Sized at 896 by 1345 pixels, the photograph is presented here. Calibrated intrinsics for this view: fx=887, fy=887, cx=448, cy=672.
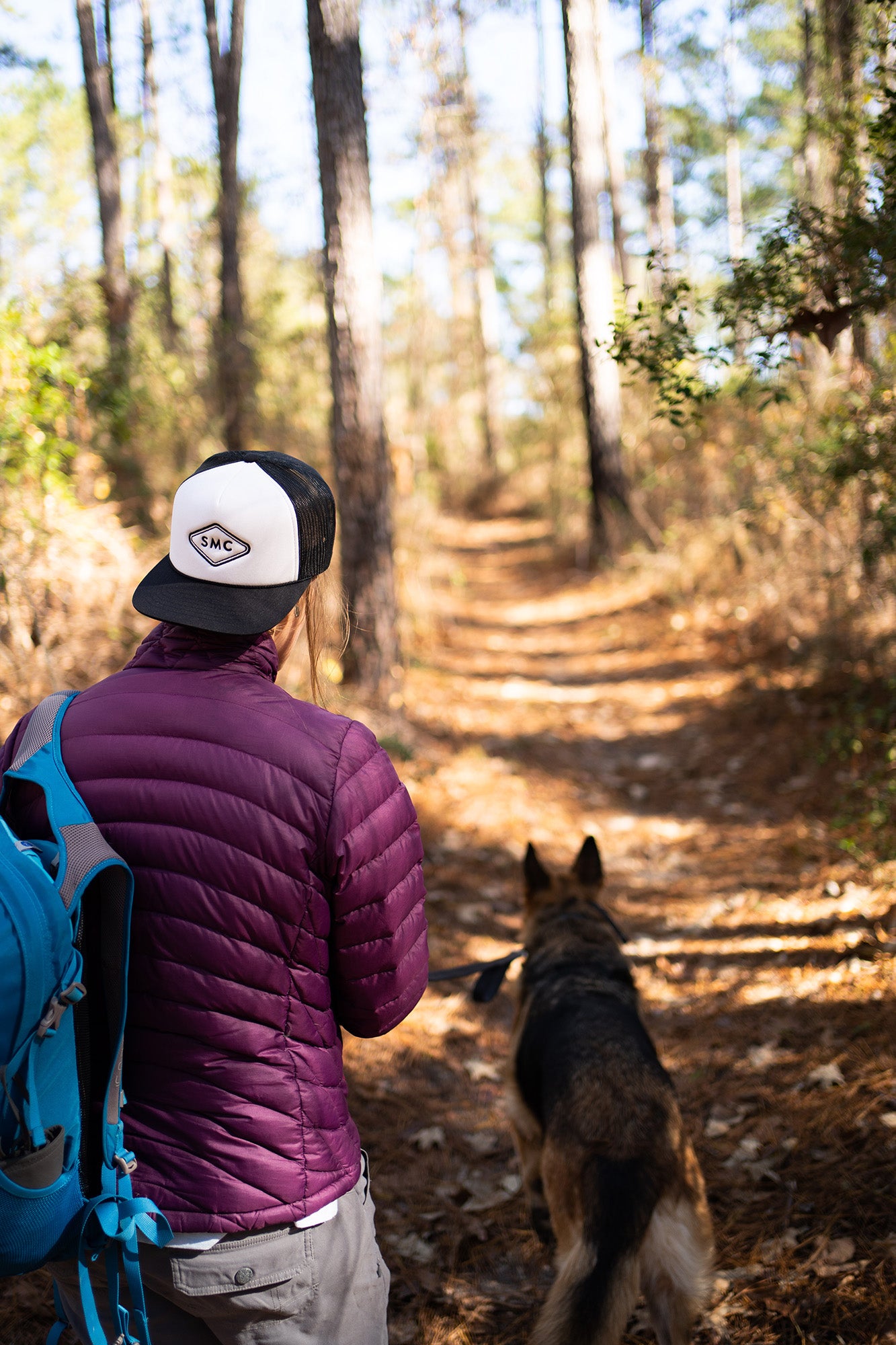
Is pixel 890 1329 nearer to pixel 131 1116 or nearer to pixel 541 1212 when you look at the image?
pixel 541 1212

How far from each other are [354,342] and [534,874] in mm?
4676

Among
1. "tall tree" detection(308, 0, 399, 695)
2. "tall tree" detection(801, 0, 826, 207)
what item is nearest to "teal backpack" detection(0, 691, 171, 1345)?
"tall tree" detection(308, 0, 399, 695)

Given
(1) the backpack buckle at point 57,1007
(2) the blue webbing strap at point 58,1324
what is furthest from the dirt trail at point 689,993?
(1) the backpack buckle at point 57,1007

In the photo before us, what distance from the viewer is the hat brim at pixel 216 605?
4.83 feet

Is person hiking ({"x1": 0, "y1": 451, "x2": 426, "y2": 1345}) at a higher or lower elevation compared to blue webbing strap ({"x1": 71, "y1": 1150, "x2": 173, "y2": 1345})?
higher

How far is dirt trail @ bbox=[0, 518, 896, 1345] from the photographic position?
2.80 metres

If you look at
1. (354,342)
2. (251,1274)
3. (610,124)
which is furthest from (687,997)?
(610,124)

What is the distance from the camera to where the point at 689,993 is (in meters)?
4.45

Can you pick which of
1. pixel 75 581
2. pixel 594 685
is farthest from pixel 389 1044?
pixel 594 685

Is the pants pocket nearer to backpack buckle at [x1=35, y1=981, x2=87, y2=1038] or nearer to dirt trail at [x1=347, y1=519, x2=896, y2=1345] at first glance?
backpack buckle at [x1=35, y1=981, x2=87, y2=1038]

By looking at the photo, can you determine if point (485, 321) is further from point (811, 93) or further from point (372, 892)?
point (372, 892)

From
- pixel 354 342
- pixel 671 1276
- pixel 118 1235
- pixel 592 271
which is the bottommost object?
pixel 671 1276

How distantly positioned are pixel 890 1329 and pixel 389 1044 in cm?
235

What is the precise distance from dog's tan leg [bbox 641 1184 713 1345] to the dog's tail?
0.08 meters
